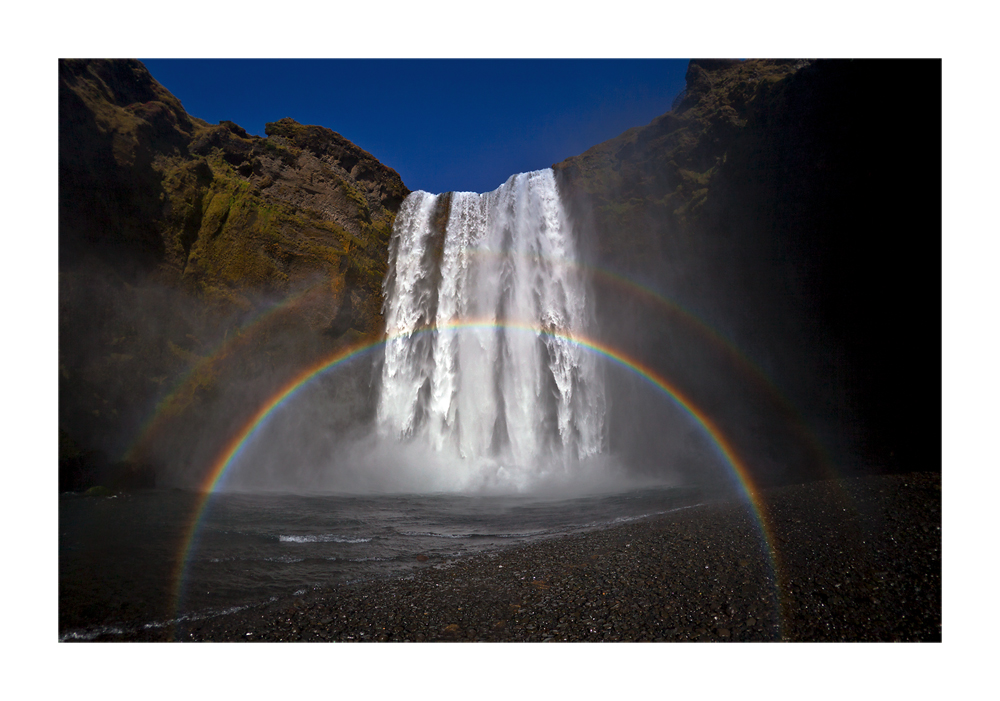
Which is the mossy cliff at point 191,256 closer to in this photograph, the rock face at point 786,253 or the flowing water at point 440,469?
the flowing water at point 440,469

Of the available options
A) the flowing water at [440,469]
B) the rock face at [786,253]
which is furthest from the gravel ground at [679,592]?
the rock face at [786,253]

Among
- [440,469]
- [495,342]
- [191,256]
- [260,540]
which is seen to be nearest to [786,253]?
[495,342]

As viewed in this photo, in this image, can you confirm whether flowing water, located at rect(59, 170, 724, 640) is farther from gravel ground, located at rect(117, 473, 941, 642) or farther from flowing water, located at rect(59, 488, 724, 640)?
gravel ground, located at rect(117, 473, 941, 642)

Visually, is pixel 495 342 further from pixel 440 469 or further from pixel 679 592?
pixel 679 592

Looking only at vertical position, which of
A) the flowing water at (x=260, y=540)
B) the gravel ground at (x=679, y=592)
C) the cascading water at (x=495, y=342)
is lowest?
the flowing water at (x=260, y=540)

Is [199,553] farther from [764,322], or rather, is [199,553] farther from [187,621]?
[764,322]

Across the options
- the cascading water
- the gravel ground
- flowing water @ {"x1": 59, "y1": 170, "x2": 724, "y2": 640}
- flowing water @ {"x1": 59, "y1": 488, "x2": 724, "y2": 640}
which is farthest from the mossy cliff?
the gravel ground
